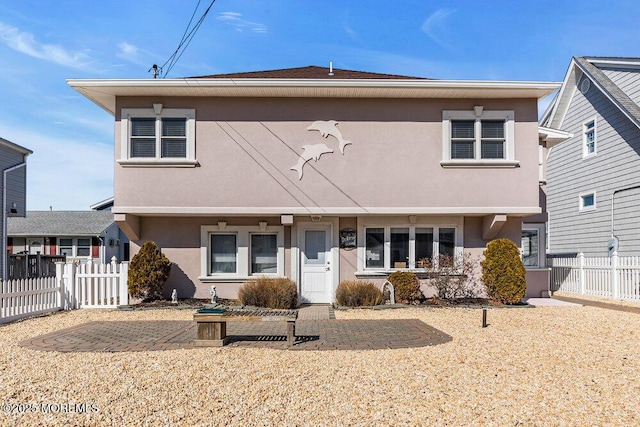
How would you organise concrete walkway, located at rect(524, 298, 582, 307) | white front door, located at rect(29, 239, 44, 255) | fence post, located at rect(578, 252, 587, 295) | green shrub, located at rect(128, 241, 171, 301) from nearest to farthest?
1. green shrub, located at rect(128, 241, 171, 301)
2. concrete walkway, located at rect(524, 298, 582, 307)
3. fence post, located at rect(578, 252, 587, 295)
4. white front door, located at rect(29, 239, 44, 255)

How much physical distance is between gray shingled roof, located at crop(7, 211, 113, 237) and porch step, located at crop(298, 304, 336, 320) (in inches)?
893

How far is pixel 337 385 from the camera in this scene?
5.31m

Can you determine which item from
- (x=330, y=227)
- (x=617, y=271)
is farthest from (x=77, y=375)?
(x=617, y=271)

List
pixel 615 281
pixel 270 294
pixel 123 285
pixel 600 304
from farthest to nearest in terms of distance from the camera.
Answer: pixel 615 281 → pixel 600 304 → pixel 123 285 → pixel 270 294

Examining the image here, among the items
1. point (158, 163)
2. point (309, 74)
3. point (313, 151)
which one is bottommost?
point (158, 163)

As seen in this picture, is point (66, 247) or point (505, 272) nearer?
point (505, 272)

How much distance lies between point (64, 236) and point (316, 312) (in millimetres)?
25469

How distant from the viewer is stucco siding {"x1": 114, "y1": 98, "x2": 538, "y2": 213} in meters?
12.2

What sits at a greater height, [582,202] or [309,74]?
[309,74]

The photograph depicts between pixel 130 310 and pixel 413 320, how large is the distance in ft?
23.7

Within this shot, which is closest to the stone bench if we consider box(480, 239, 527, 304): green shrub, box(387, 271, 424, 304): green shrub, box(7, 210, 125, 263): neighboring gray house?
box(387, 271, 424, 304): green shrub

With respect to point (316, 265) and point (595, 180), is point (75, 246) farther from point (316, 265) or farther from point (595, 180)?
point (595, 180)

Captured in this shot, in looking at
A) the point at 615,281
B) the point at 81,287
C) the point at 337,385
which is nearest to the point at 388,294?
the point at 337,385

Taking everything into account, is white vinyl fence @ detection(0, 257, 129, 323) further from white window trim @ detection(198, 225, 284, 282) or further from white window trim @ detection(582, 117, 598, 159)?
white window trim @ detection(582, 117, 598, 159)
